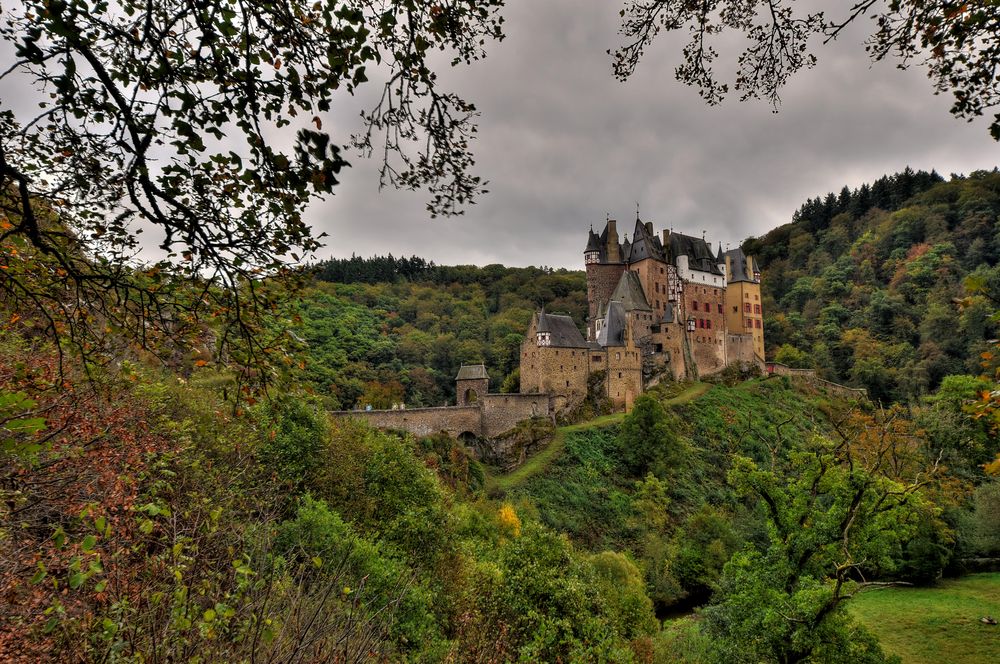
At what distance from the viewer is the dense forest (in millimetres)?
4359

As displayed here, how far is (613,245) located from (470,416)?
22.8 metres

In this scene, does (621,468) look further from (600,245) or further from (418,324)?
(418,324)

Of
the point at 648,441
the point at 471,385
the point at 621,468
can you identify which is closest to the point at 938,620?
the point at 648,441

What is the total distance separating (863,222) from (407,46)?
316 ft

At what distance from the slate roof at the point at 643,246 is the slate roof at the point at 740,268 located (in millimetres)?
8460

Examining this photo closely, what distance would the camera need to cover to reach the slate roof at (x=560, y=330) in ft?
121

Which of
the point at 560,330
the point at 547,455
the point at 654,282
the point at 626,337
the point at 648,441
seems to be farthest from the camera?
the point at 654,282

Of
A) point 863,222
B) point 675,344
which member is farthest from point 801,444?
point 863,222

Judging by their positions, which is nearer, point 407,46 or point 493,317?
point 407,46

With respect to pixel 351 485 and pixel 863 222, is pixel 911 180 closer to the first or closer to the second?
pixel 863 222

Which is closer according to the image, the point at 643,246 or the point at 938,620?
the point at 938,620

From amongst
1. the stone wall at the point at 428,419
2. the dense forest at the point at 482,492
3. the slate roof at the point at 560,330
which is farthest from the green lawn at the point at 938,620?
the slate roof at the point at 560,330

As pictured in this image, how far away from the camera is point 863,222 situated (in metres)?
80.6

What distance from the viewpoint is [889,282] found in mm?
68000
